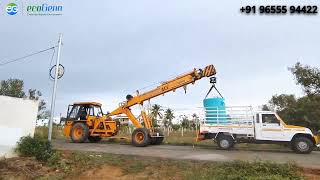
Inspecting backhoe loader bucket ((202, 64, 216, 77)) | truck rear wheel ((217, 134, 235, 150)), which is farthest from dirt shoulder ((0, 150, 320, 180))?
backhoe loader bucket ((202, 64, 216, 77))

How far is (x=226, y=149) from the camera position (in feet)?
58.8

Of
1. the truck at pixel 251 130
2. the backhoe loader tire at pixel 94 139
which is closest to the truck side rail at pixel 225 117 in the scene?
A: the truck at pixel 251 130

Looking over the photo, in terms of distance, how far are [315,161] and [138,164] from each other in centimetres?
660

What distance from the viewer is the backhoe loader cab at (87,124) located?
21.5 meters

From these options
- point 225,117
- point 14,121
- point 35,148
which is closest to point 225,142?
point 225,117

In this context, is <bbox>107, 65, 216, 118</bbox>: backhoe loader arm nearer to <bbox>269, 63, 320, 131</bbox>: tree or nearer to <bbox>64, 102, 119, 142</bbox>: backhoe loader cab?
<bbox>64, 102, 119, 142</bbox>: backhoe loader cab

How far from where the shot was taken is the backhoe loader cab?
21.5 m

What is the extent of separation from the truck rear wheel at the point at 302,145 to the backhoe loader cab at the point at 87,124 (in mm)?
9874

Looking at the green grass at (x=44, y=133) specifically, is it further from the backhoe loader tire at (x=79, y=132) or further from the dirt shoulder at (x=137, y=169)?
the backhoe loader tire at (x=79, y=132)

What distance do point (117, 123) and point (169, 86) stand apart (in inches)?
156

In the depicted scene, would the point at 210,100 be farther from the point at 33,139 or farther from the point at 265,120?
the point at 33,139

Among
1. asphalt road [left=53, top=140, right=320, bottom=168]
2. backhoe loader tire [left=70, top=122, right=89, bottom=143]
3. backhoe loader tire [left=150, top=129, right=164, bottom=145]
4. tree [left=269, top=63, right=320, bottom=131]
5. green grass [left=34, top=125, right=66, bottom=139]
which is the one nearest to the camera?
asphalt road [left=53, top=140, right=320, bottom=168]

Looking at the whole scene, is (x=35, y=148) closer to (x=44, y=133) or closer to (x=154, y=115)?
(x=44, y=133)

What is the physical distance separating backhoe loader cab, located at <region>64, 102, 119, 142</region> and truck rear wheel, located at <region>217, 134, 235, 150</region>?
6466mm
